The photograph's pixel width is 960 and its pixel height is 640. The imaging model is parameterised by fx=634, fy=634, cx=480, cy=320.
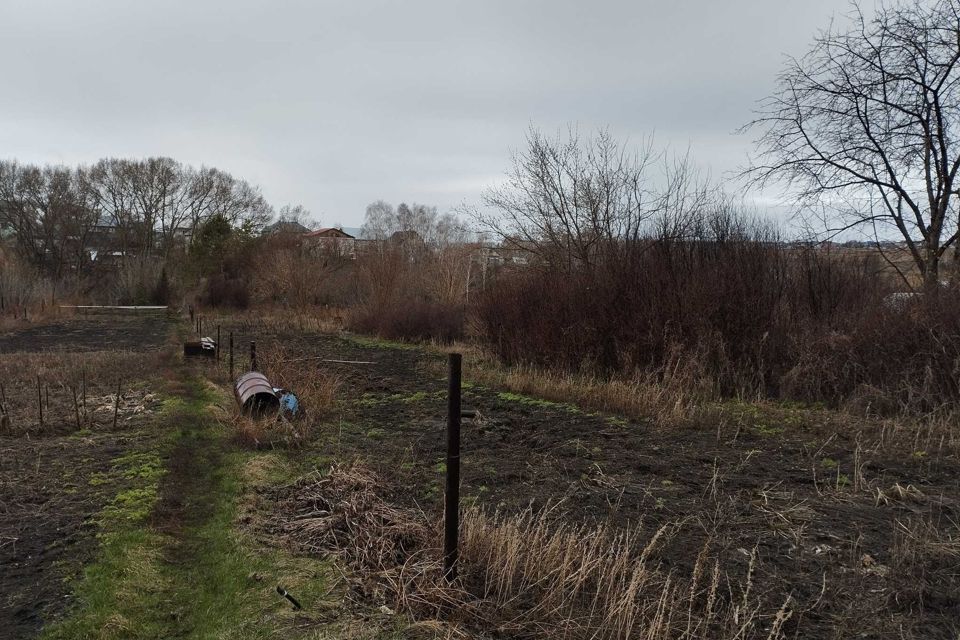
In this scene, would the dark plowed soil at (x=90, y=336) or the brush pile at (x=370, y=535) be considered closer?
the brush pile at (x=370, y=535)

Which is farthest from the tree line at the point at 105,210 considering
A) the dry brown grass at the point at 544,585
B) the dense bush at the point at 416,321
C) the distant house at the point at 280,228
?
the dry brown grass at the point at 544,585

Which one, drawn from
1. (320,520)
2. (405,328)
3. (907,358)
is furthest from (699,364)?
(405,328)

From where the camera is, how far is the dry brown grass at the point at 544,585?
3211 mm

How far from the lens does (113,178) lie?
176 feet

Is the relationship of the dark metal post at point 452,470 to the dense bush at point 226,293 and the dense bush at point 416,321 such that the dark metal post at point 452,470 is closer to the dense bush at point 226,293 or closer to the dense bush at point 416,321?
the dense bush at point 416,321

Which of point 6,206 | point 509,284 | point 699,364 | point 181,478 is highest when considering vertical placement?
point 6,206

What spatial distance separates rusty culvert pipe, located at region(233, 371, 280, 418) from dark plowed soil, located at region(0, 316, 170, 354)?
1180 centimetres

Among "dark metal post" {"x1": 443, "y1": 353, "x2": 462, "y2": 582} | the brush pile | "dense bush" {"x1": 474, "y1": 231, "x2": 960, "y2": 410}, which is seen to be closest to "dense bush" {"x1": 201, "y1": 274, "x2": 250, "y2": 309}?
"dense bush" {"x1": 474, "y1": 231, "x2": 960, "y2": 410}

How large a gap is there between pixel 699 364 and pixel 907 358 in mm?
2834

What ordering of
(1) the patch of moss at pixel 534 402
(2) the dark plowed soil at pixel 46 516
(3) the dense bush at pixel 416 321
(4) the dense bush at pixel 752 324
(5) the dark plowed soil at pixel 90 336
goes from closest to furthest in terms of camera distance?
1. (2) the dark plowed soil at pixel 46 516
2. (4) the dense bush at pixel 752 324
3. (1) the patch of moss at pixel 534 402
4. (5) the dark plowed soil at pixel 90 336
5. (3) the dense bush at pixel 416 321

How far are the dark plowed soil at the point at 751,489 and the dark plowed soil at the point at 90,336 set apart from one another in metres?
14.1

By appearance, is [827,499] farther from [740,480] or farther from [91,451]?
[91,451]

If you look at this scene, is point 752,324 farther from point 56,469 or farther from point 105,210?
point 105,210

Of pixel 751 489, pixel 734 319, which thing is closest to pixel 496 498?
pixel 751 489
